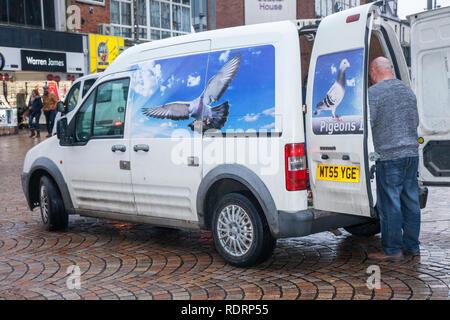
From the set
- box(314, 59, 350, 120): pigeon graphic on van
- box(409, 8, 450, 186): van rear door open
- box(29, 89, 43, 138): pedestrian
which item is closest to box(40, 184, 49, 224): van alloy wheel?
box(314, 59, 350, 120): pigeon graphic on van

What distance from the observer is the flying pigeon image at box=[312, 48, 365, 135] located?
4.84 m

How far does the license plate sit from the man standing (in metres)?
0.57

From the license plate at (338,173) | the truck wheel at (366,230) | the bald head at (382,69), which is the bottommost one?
the truck wheel at (366,230)

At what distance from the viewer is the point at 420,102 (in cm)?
740

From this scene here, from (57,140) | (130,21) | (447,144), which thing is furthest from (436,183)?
(130,21)

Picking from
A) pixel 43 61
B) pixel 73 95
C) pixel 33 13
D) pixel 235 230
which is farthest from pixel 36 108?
pixel 235 230

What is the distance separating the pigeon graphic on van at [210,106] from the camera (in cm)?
534

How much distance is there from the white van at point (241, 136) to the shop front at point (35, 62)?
852 inches

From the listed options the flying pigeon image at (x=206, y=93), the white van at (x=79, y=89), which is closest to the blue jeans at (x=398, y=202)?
the flying pigeon image at (x=206, y=93)

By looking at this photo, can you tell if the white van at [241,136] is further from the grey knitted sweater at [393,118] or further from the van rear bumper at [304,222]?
the grey knitted sweater at [393,118]

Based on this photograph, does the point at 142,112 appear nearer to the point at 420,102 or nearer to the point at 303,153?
the point at 303,153

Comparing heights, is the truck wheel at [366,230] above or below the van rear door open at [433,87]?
below

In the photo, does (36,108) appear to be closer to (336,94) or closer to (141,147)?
(141,147)

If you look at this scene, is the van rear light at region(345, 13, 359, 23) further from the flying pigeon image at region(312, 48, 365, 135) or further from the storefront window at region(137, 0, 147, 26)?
the storefront window at region(137, 0, 147, 26)
